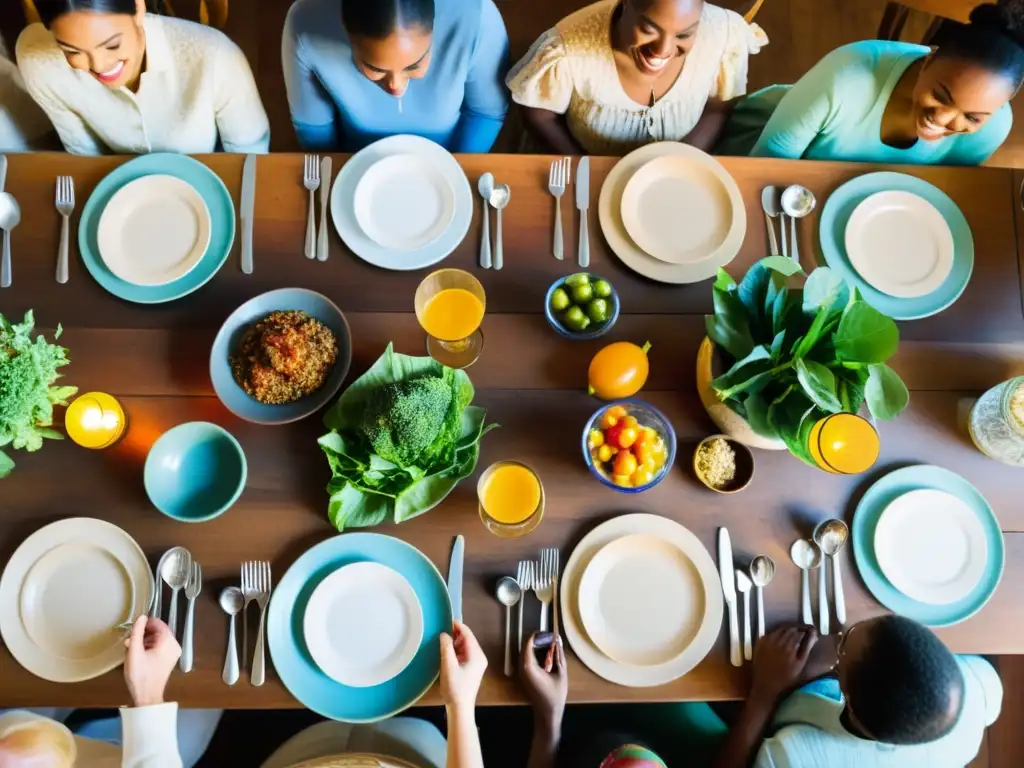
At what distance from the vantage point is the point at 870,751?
4.03 feet

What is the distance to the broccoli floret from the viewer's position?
1115 millimetres

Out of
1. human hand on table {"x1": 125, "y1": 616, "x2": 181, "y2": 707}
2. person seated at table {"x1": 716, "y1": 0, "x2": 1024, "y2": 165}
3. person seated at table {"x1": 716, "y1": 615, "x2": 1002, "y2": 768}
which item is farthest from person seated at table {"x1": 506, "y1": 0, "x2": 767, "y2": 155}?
human hand on table {"x1": 125, "y1": 616, "x2": 181, "y2": 707}

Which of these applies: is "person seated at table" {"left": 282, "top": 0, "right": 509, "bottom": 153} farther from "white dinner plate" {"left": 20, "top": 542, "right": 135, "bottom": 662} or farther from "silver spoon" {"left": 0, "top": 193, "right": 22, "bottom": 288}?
"white dinner plate" {"left": 20, "top": 542, "right": 135, "bottom": 662}

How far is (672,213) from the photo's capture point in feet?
4.68

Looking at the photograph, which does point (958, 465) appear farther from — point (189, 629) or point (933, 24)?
point (933, 24)

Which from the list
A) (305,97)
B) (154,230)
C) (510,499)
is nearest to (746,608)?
(510,499)

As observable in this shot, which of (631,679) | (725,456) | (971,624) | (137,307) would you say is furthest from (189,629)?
(971,624)

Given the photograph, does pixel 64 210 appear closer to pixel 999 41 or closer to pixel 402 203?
pixel 402 203

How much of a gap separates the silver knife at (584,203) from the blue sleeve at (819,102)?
1.75ft

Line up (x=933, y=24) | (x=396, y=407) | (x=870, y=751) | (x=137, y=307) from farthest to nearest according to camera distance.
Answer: (x=933, y=24)
(x=137, y=307)
(x=870, y=751)
(x=396, y=407)

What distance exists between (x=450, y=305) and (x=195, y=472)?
0.59 meters

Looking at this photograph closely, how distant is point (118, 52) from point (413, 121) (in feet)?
2.15

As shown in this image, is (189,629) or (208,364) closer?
(189,629)

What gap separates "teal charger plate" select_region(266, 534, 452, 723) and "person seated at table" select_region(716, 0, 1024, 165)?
1321mm
